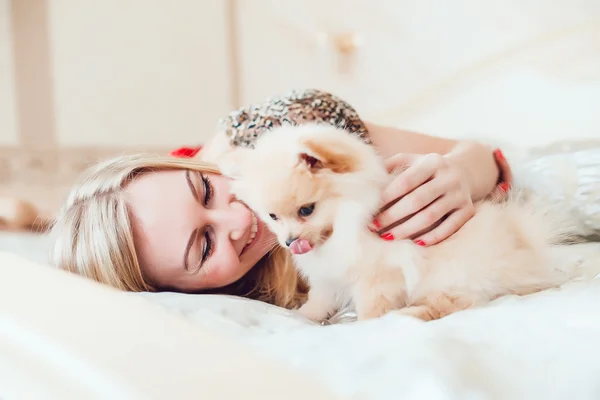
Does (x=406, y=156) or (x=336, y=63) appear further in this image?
(x=336, y=63)

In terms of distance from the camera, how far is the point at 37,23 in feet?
10.2

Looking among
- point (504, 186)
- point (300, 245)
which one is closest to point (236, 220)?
point (300, 245)

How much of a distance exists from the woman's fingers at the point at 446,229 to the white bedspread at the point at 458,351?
0.19m

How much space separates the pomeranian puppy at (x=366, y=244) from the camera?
37.9 inches

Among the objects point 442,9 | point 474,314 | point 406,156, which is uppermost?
point 442,9

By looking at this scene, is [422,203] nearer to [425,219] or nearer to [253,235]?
[425,219]

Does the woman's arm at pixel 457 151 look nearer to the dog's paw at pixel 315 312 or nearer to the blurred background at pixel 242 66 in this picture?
the dog's paw at pixel 315 312

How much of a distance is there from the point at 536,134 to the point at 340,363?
6.05 feet

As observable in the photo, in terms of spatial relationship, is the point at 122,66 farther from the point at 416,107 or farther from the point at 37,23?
the point at 416,107

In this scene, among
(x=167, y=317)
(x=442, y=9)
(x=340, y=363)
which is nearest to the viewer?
(x=167, y=317)

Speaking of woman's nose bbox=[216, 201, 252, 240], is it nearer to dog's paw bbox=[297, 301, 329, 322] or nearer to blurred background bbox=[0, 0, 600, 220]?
dog's paw bbox=[297, 301, 329, 322]

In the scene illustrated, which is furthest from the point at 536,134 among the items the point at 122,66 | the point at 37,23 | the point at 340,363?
the point at 37,23

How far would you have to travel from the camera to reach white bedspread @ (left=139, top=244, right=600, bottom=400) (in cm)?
47

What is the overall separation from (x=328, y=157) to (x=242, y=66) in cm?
260
